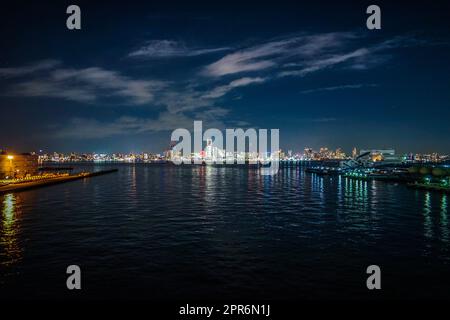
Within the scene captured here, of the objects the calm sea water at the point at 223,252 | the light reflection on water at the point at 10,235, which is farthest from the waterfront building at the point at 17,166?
the calm sea water at the point at 223,252

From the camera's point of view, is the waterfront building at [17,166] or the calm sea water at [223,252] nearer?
the calm sea water at [223,252]

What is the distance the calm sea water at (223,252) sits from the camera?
1518cm

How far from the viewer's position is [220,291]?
48.8 feet

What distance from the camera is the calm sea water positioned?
1518 centimetres

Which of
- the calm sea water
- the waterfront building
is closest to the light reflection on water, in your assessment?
the calm sea water

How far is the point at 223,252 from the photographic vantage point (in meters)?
21.0

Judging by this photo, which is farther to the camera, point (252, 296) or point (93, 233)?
point (93, 233)

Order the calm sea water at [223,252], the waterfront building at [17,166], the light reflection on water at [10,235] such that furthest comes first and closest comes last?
the waterfront building at [17,166]
the light reflection on water at [10,235]
the calm sea water at [223,252]

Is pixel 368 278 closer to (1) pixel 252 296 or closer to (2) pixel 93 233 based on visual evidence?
(1) pixel 252 296

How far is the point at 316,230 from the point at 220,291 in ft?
47.5

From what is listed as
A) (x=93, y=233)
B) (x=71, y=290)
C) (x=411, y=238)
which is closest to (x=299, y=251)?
(x=411, y=238)

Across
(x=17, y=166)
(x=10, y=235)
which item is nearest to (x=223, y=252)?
(x=10, y=235)

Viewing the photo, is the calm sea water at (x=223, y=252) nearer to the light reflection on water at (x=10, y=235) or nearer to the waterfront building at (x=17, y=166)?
the light reflection on water at (x=10, y=235)
